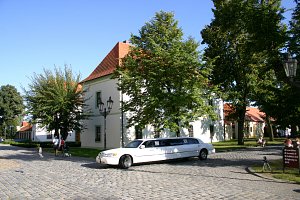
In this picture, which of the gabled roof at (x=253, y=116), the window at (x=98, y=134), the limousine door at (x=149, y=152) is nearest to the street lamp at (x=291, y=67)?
the limousine door at (x=149, y=152)

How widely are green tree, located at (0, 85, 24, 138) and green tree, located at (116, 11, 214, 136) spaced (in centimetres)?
7029

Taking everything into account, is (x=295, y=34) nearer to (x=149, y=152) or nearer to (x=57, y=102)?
(x=149, y=152)

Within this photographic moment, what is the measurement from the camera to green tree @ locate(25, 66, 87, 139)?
31.0 metres

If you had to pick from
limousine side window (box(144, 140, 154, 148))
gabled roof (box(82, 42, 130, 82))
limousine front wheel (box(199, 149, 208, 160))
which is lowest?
limousine front wheel (box(199, 149, 208, 160))

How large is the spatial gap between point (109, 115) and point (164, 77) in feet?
41.4

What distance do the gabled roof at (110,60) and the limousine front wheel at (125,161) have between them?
16.8 meters

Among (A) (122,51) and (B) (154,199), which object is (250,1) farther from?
(A) (122,51)

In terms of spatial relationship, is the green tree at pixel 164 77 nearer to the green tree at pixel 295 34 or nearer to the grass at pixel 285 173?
the green tree at pixel 295 34

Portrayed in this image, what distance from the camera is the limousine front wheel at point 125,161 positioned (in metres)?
16.1

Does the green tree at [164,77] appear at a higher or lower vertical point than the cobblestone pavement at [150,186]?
higher

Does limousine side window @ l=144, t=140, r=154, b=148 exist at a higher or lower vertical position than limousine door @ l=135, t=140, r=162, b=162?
higher

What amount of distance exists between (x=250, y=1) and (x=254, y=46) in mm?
2566

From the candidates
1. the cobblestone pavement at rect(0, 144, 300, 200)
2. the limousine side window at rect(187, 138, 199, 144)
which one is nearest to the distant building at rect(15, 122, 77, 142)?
the limousine side window at rect(187, 138, 199, 144)

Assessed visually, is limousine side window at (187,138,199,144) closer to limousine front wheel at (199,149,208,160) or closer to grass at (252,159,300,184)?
limousine front wheel at (199,149,208,160)
